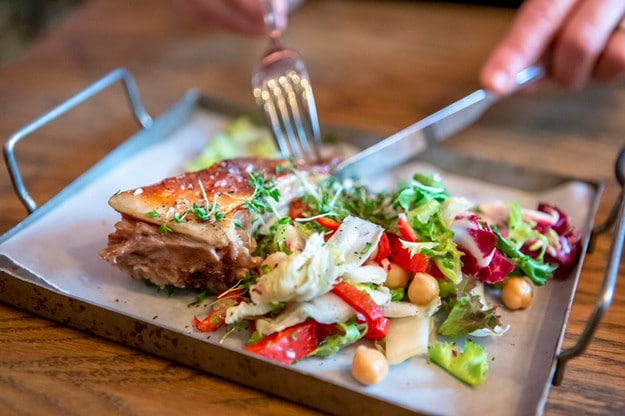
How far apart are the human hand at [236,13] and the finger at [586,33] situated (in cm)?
172

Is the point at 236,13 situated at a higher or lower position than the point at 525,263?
higher

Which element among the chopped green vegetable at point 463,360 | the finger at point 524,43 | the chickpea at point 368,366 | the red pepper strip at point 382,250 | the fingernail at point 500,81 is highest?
the finger at point 524,43

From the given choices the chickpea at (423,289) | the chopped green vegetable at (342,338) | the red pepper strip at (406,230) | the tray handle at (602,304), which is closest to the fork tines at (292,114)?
the red pepper strip at (406,230)

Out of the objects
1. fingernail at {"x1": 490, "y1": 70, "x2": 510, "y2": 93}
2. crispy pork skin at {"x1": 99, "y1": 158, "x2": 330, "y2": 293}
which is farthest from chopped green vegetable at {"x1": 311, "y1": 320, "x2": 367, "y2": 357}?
fingernail at {"x1": 490, "y1": 70, "x2": 510, "y2": 93}

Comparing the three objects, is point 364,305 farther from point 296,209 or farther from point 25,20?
point 25,20

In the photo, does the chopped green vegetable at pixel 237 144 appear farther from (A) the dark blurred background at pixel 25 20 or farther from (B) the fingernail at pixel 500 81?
(A) the dark blurred background at pixel 25 20

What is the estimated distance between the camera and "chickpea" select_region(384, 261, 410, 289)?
97.7 inches

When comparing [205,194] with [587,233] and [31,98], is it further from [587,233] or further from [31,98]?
[31,98]

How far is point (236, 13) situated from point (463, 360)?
9.52 feet

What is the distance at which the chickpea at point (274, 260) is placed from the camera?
7.89 feet

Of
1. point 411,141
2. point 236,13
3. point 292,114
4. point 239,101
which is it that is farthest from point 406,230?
point 236,13

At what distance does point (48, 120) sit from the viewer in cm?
297

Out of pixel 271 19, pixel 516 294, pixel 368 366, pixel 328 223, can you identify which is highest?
pixel 271 19

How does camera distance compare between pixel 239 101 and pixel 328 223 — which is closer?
pixel 328 223
